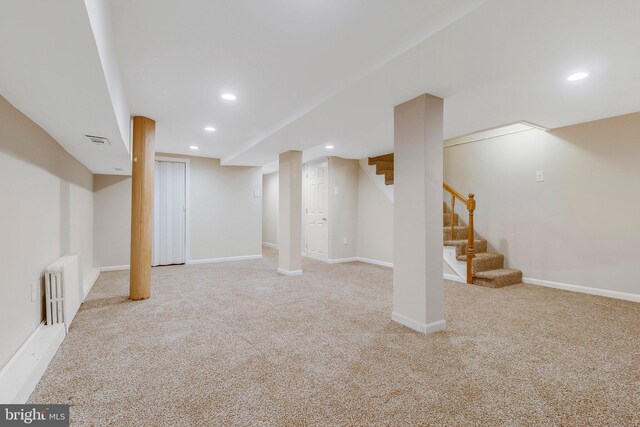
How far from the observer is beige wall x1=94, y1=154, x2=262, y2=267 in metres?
5.20

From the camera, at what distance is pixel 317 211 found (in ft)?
21.9

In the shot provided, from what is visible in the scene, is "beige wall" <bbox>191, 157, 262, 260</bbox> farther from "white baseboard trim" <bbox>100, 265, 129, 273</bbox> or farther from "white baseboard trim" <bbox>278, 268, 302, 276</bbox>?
"white baseboard trim" <bbox>278, 268, 302, 276</bbox>

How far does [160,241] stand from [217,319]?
3.57m

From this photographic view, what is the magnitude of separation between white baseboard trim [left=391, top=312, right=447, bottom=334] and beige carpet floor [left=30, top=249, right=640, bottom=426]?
61 millimetres

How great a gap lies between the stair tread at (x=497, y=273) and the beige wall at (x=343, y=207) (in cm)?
273

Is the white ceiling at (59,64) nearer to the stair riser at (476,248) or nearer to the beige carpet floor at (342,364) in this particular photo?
the beige carpet floor at (342,364)

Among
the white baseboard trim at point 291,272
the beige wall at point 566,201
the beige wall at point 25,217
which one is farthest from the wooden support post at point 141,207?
the beige wall at point 566,201

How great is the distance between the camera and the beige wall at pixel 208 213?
5203mm

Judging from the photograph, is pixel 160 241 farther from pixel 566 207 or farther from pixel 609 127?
pixel 609 127

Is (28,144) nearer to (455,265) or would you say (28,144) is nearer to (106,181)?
(106,181)

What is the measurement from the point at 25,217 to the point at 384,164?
495 cm

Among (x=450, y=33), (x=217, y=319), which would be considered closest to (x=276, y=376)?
(x=217, y=319)

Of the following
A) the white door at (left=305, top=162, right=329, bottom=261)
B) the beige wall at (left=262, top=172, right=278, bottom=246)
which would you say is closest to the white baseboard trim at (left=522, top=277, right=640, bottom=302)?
the white door at (left=305, top=162, right=329, bottom=261)

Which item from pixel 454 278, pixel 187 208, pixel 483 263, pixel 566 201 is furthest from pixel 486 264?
pixel 187 208
